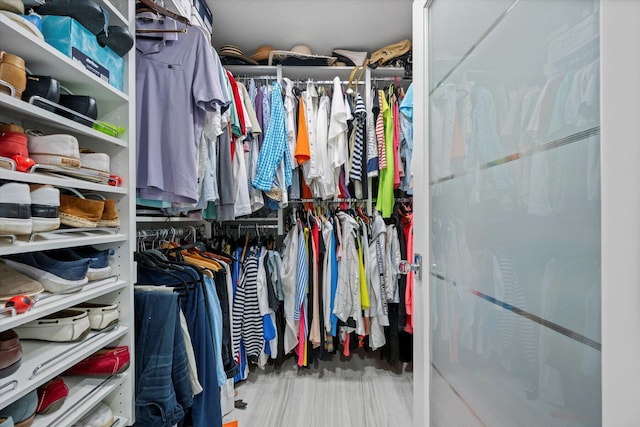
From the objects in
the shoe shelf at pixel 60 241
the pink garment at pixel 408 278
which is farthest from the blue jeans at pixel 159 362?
the pink garment at pixel 408 278

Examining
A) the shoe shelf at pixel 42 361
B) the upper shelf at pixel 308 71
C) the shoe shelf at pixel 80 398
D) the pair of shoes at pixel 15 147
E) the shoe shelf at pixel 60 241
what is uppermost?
the upper shelf at pixel 308 71

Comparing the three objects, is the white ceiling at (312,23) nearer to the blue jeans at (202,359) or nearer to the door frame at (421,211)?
the door frame at (421,211)

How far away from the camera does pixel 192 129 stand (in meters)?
1.27

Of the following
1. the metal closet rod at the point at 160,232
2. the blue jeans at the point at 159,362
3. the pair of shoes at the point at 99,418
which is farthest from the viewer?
the metal closet rod at the point at 160,232

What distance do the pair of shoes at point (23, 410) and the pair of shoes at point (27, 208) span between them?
0.37 metres

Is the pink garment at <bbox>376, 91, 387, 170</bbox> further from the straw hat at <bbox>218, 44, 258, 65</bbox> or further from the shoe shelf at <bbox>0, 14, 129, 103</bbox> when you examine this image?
the shoe shelf at <bbox>0, 14, 129, 103</bbox>

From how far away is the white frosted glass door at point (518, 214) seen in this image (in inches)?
19.2

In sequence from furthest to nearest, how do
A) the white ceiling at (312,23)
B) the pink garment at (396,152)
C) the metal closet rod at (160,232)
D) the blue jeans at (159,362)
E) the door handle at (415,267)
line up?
the pink garment at (396,152) → the white ceiling at (312,23) → the metal closet rod at (160,232) → the door handle at (415,267) → the blue jeans at (159,362)

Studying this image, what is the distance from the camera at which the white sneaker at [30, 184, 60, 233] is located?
2.26ft

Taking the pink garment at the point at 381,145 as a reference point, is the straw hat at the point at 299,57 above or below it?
above

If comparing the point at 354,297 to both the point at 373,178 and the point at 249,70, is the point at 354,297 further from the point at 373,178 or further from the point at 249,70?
the point at 249,70

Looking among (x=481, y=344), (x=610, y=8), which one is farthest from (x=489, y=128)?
(x=481, y=344)

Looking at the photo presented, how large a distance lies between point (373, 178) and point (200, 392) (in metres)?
1.68

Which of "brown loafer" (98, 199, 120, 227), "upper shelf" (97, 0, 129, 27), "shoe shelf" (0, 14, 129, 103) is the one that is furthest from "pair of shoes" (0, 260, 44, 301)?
"upper shelf" (97, 0, 129, 27)
